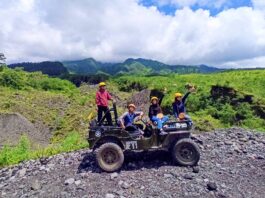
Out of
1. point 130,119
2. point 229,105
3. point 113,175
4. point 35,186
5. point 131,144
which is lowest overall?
point 229,105

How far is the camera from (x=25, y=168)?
12.6 metres

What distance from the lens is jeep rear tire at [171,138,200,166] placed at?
36.2 ft

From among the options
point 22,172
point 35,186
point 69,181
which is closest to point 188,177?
point 69,181

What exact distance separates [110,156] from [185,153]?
2037 mm

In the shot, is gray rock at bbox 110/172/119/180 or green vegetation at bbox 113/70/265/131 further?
green vegetation at bbox 113/70/265/131

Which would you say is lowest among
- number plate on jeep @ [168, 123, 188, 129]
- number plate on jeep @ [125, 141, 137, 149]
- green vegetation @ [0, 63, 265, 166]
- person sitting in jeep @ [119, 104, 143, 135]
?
green vegetation @ [0, 63, 265, 166]

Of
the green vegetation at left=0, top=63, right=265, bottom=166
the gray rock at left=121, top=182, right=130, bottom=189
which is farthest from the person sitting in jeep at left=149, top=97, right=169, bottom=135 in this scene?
the green vegetation at left=0, top=63, right=265, bottom=166

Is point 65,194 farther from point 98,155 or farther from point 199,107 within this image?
point 199,107

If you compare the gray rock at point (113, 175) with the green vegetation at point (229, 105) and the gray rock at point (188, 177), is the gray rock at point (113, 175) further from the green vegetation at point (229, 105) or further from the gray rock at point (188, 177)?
the green vegetation at point (229, 105)

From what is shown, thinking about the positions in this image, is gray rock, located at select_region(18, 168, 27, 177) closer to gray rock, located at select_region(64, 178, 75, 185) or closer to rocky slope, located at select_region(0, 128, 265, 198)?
rocky slope, located at select_region(0, 128, 265, 198)

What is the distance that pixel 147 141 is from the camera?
11.2 meters

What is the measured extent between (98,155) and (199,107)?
31743 millimetres

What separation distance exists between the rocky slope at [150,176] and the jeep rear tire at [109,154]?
20 centimetres

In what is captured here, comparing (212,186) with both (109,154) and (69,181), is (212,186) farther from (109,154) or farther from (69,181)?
(69,181)
